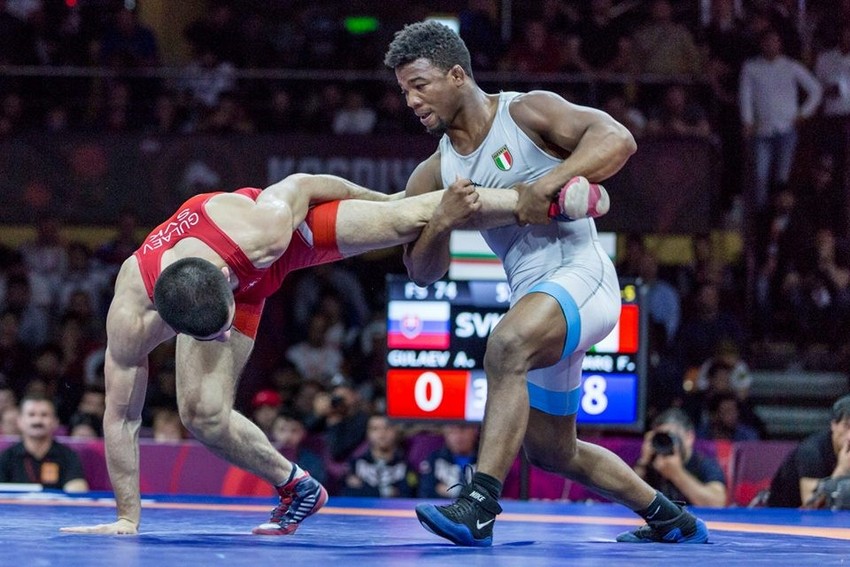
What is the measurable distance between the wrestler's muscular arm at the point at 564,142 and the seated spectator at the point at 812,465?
2.54 meters

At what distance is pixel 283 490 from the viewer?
15.0 feet

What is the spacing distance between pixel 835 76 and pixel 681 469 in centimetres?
405

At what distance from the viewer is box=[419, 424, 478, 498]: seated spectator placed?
288 inches

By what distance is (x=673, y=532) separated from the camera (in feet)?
14.5

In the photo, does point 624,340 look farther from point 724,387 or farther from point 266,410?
point 266,410

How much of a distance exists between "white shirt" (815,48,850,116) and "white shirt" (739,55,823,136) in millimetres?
71

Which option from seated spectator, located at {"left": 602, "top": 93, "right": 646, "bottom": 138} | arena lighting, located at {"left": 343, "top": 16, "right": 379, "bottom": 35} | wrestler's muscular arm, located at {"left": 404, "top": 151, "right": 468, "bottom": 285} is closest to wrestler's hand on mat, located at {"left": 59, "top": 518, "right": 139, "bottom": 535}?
wrestler's muscular arm, located at {"left": 404, "top": 151, "right": 468, "bottom": 285}

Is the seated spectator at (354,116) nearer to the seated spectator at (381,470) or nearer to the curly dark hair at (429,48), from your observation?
the seated spectator at (381,470)

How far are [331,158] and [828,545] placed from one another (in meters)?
6.32

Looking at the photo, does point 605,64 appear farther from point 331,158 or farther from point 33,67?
point 33,67

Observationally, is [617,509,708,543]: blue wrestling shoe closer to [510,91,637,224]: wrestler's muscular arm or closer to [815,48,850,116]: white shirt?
[510,91,637,224]: wrestler's muscular arm

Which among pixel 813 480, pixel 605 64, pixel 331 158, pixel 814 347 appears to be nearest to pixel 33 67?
pixel 331 158

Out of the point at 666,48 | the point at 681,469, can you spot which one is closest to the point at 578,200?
the point at 681,469

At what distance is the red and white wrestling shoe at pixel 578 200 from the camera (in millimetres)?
4008
